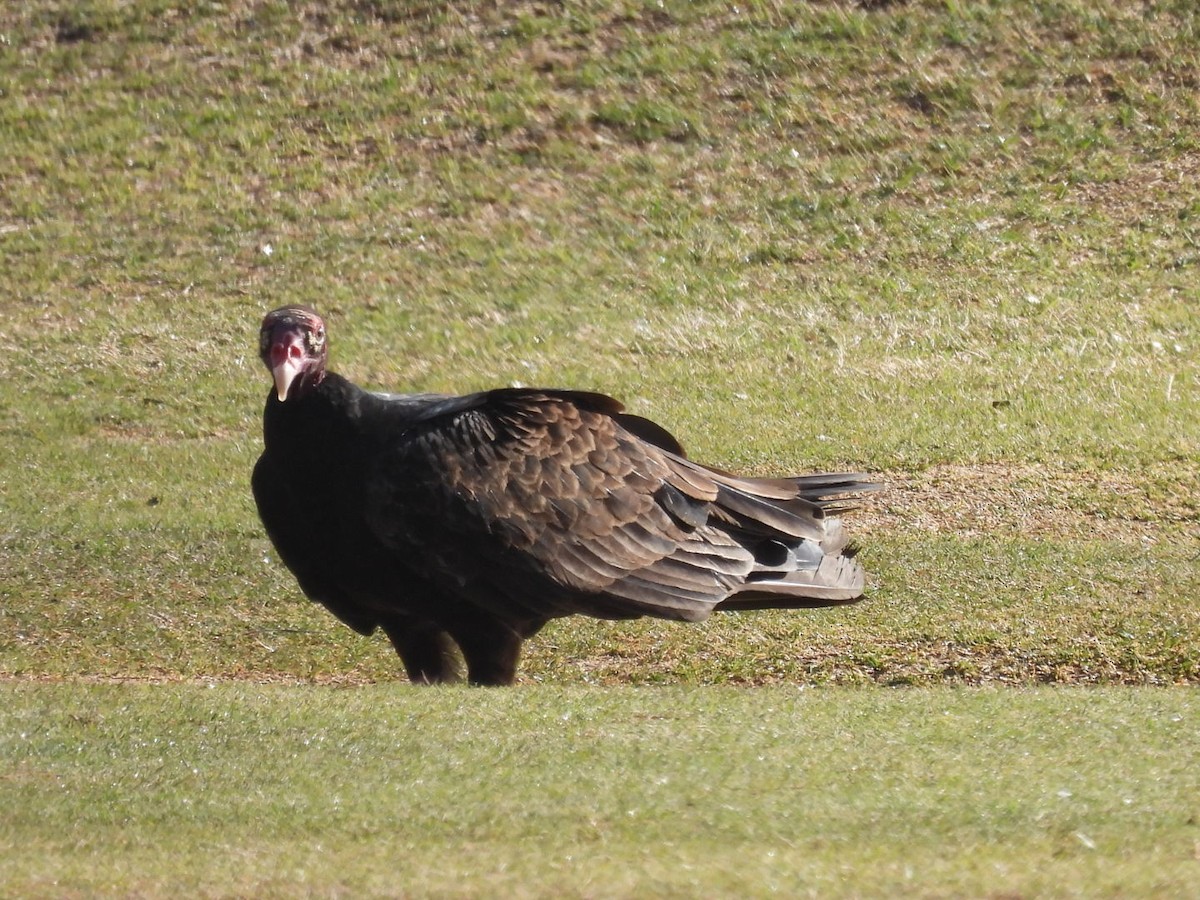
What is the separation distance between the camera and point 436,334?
12219mm

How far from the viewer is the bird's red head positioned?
5598 millimetres

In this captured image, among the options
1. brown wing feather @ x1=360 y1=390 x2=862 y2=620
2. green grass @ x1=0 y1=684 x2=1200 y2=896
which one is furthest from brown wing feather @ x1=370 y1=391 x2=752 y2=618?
green grass @ x1=0 y1=684 x2=1200 y2=896

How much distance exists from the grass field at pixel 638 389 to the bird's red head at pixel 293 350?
101 cm

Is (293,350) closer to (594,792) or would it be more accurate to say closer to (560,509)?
(560,509)

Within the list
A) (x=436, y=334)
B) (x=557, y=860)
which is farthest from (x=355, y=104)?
(x=557, y=860)

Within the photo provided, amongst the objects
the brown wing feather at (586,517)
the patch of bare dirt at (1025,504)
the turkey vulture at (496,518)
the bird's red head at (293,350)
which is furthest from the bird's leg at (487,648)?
the patch of bare dirt at (1025,504)

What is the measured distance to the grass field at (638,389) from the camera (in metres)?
4.02

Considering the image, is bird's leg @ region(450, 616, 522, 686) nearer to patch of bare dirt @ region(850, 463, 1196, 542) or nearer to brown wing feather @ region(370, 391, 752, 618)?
brown wing feather @ region(370, 391, 752, 618)

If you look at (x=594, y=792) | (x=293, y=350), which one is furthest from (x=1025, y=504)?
(x=594, y=792)

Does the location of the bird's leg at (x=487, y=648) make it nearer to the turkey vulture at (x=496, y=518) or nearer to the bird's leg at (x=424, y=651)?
the turkey vulture at (x=496, y=518)

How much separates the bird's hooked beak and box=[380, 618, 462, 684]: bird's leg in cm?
93

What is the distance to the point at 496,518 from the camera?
5.68 meters

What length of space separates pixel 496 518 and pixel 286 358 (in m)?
0.87

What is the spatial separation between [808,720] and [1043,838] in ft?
4.05
